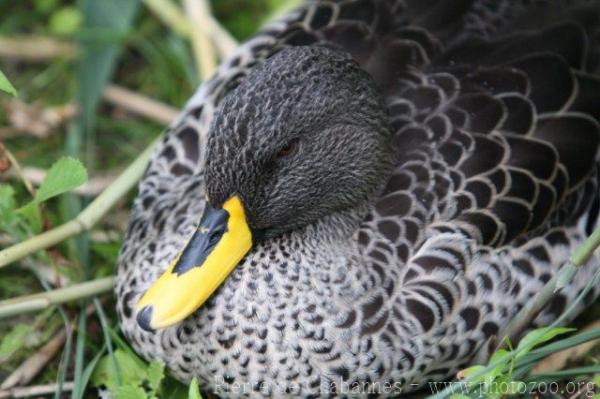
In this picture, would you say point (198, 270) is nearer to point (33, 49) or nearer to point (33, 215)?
point (33, 215)

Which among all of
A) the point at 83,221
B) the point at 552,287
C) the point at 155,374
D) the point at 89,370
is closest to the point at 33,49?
the point at 83,221

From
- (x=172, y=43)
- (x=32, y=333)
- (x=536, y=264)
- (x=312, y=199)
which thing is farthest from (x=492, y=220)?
(x=172, y=43)

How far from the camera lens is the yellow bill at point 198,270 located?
278cm

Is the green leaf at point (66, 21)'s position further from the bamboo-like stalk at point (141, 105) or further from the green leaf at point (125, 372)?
the green leaf at point (125, 372)

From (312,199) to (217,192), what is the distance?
11.0 inches

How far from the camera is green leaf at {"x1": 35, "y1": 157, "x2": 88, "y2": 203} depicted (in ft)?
9.62

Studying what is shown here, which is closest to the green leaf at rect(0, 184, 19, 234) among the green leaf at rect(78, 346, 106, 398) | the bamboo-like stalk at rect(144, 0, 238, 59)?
the green leaf at rect(78, 346, 106, 398)

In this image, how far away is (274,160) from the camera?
274 cm

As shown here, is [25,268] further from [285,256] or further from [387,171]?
[387,171]

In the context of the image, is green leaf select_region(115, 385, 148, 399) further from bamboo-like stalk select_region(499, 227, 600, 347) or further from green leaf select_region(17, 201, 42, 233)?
bamboo-like stalk select_region(499, 227, 600, 347)

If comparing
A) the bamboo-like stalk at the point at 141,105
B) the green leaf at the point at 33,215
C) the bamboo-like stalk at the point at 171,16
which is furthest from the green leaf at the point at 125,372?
the bamboo-like stalk at the point at 171,16

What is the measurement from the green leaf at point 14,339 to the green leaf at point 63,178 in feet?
1.54

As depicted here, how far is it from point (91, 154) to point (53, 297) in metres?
0.85

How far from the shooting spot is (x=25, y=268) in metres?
A: 3.55
